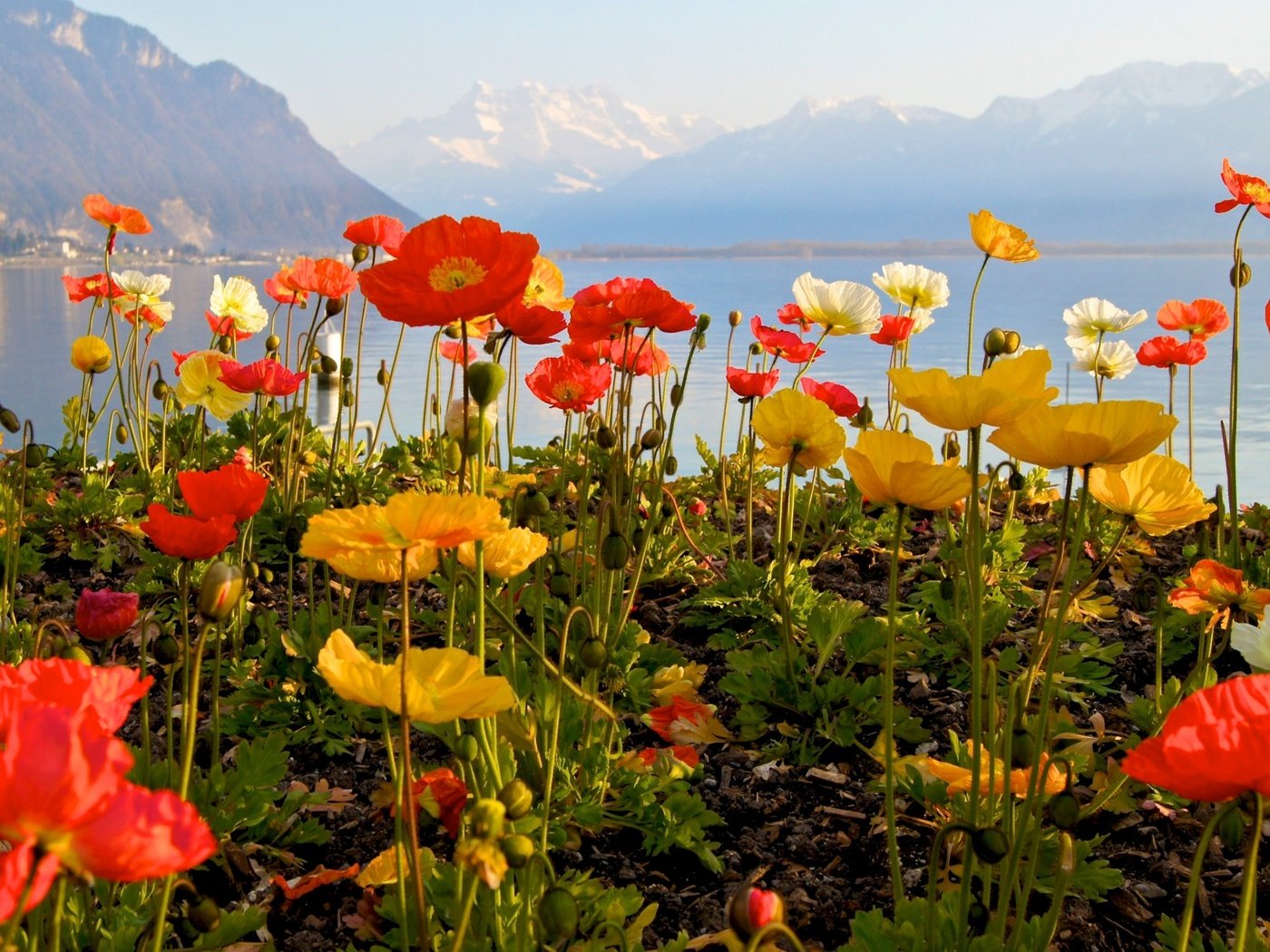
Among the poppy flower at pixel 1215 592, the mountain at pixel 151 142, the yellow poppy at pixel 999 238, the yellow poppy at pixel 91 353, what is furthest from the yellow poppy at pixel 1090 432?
the mountain at pixel 151 142

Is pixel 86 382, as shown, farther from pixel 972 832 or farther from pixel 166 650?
pixel 972 832

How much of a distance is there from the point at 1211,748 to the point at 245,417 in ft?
A: 8.67

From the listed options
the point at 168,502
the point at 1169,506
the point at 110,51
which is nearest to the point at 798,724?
the point at 1169,506

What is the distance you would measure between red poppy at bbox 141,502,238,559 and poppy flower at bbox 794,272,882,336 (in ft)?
4.41

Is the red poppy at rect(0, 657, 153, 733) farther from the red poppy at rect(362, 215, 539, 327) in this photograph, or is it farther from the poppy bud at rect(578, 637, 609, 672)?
the poppy bud at rect(578, 637, 609, 672)

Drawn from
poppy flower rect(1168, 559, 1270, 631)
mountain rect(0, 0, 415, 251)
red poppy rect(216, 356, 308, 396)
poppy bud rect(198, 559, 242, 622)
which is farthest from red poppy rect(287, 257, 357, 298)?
mountain rect(0, 0, 415, 251)

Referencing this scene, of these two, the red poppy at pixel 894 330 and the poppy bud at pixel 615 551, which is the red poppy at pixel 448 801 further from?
the red poppy at pixel 894 330

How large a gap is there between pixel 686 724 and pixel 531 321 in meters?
0.69

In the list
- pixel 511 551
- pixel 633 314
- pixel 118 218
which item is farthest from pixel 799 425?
pixel 118 218

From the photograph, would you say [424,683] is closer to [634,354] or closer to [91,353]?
[634,354]

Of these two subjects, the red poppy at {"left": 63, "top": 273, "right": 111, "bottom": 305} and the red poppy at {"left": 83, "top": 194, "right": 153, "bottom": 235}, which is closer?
the red poppy at {"left": 83, "top": 194, "right": 153, "bottom": 235}

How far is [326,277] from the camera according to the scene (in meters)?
2.20

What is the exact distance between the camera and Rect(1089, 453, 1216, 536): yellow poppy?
1.13 metres

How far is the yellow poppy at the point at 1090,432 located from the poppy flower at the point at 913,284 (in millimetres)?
1483
